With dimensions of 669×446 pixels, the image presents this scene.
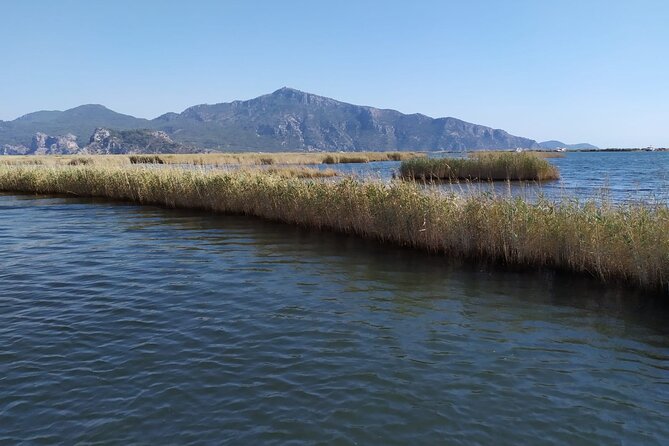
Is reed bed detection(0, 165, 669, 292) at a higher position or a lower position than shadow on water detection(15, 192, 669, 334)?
higher

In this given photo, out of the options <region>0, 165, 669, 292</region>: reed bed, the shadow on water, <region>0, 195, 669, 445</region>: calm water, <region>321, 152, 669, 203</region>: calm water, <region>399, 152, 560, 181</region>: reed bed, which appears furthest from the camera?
<region>399, 152, 560, 181</region>: reed bed

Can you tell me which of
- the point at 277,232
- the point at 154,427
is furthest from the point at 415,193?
the point at 154,427

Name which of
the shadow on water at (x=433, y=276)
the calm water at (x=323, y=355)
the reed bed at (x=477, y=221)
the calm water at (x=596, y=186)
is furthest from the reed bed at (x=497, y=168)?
the calm water at (x=323, y=355)

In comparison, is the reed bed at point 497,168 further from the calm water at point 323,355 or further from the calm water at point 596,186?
the calm water at point 323,355

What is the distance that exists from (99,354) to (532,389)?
6573 mm

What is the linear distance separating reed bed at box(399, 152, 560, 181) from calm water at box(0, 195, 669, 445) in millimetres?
30320

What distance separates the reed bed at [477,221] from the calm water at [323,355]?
866 millimetres

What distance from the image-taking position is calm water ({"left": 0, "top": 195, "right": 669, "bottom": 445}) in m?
5.61

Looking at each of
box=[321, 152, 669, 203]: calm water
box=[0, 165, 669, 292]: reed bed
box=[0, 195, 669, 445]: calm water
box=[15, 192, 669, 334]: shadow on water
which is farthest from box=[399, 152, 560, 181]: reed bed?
box=[0, 195, 669, 445]: calm water

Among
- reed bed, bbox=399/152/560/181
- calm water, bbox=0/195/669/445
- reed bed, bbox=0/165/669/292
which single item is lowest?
calm water, bbox=0/195/669/445

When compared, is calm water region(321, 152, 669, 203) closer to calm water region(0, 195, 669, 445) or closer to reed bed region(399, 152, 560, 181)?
reed bed region(399, 152, 560, 181)

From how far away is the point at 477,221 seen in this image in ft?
47.3

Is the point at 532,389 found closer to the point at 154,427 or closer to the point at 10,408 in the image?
the point at 154,427

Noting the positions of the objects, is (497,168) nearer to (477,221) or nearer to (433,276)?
(477,221)
